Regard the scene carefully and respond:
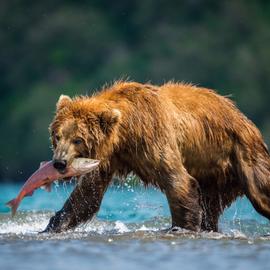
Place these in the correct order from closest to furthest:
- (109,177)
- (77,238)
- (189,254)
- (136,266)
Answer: (136,266), (189,254), (77,238), (109,177)

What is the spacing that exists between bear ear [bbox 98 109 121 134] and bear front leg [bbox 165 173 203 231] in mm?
585

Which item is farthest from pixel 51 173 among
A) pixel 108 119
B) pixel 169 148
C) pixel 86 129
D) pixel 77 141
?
pixel 169 148

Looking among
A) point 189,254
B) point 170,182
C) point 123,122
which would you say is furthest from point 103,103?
point 189,254

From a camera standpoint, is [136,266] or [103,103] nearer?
[136,266]

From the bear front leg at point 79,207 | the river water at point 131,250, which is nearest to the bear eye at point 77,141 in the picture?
the bear front leg at point 79,207

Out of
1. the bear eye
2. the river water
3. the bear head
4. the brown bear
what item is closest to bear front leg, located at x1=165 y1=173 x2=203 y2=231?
the brown bear

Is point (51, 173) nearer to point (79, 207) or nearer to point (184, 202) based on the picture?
point (79, 207)

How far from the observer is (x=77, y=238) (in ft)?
25.1

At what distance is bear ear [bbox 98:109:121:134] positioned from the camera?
308 inches

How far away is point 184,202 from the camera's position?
7918 millimetres

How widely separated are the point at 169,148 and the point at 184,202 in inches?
16.2

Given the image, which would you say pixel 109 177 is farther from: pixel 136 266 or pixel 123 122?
pixel 136 266

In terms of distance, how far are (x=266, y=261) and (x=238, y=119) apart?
6.79 feet

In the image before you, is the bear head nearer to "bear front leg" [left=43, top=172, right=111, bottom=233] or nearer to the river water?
"bear front leg" [left=43, top=172, right=111, bottom=233]
